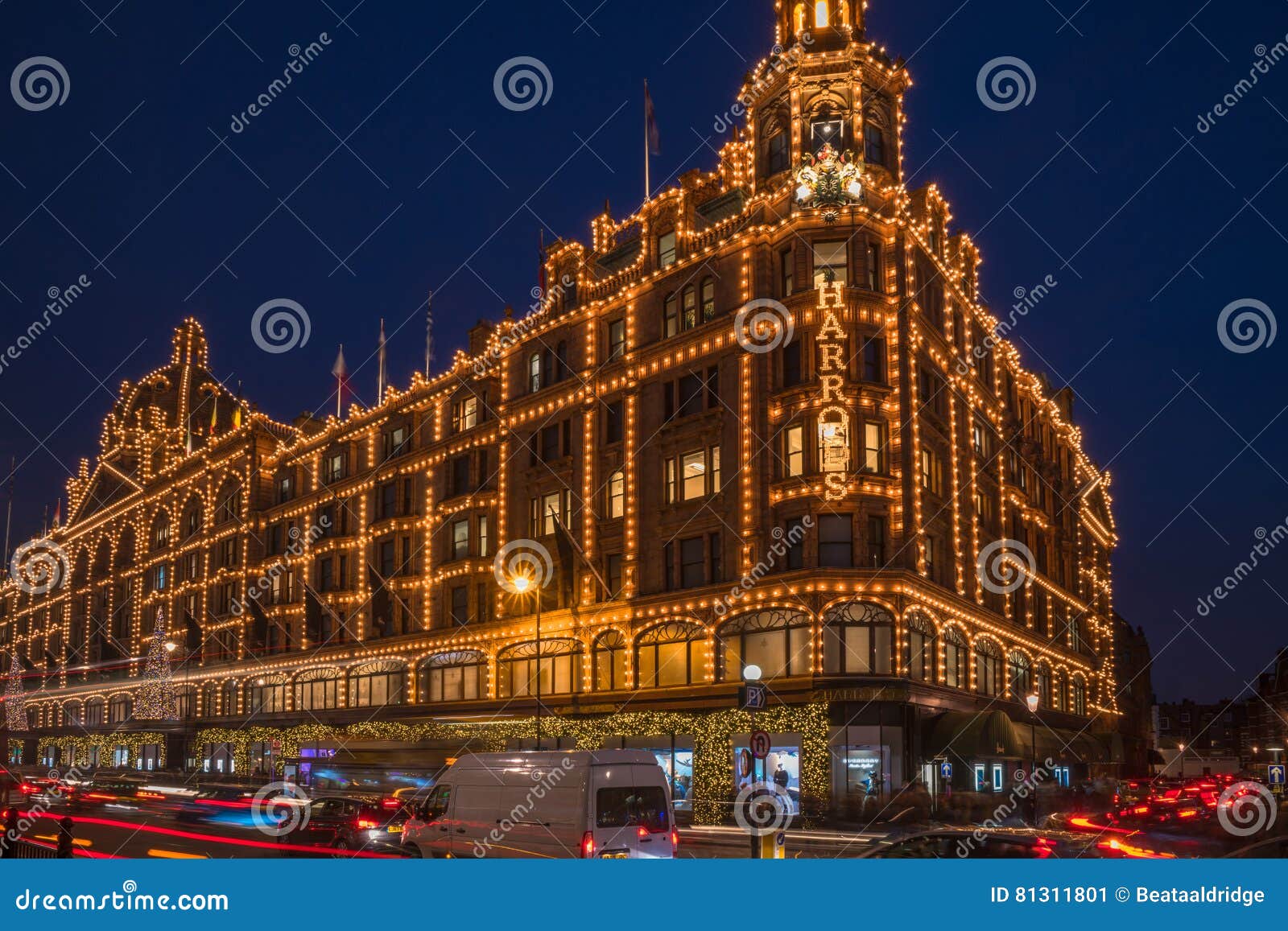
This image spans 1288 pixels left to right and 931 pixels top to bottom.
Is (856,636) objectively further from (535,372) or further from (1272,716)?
(1272,716)

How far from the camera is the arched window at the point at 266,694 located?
242 feet

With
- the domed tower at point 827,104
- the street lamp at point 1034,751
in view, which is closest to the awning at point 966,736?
the street lamp at point 1034,751

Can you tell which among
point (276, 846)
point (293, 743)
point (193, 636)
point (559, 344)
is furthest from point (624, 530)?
point (193, 636)

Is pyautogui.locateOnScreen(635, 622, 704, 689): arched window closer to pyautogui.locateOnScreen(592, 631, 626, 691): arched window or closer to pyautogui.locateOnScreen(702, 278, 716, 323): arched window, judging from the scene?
pyautogui.locateOnScreen(592, 631, 626, 691): arched window

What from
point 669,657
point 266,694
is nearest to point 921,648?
point 669,657

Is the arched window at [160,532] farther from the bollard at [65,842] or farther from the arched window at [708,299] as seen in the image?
the bollard at [65,842]

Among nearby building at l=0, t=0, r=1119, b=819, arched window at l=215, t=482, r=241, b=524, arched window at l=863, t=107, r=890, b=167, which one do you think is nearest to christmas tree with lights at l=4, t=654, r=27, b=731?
arched window at l=215, t=482, r=241, b=524

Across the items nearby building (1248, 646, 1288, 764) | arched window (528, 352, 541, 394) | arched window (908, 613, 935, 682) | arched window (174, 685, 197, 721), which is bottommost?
nearby building (1248, 646, 1288, 764)

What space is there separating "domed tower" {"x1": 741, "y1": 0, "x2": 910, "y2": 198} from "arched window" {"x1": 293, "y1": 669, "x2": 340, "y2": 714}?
126 feet

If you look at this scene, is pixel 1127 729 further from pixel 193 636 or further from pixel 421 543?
pixel 193 636

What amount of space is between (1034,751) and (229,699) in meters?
52.7

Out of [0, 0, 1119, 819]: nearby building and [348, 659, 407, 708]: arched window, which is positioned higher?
[0, 0, 1119, 819]: nearby building

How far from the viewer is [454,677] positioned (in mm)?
59625

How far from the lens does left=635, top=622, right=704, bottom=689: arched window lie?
47281 mm
